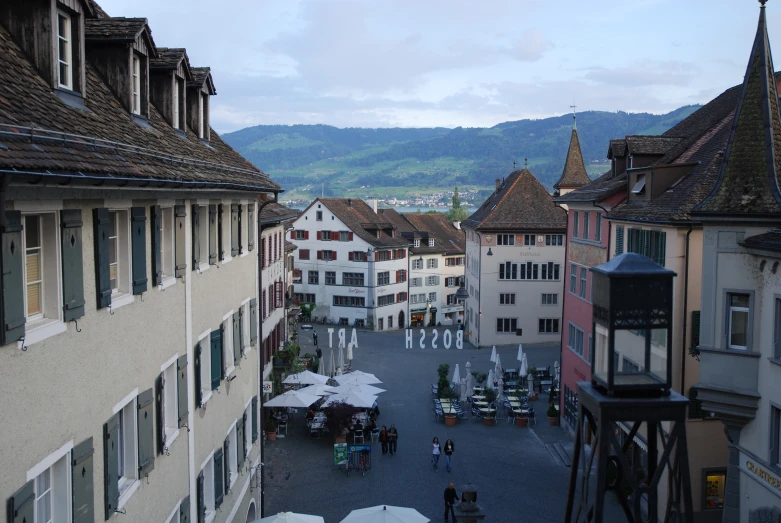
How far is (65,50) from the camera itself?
31.1 feet

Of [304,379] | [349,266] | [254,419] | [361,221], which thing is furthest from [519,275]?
[254,419]

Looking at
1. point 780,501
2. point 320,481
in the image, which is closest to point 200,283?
point 780,501

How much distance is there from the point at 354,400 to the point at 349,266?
41941mm

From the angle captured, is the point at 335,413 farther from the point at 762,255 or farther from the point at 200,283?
the point at 762,255

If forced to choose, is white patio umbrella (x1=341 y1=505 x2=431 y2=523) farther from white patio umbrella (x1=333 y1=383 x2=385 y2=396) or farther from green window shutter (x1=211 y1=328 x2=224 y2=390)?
white patio umbrella (x1=333 y1=383 x2=385 y2=396)

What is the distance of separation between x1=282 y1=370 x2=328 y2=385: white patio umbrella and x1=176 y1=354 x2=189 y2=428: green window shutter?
22060 millimetres

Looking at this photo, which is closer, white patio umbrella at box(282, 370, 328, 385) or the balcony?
the balcony

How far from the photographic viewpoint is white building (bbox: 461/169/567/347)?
197ft

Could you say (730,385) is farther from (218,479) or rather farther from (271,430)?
(271,430)

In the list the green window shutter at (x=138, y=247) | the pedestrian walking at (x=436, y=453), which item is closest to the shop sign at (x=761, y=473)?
the green window shutter at (x=138, y=247)

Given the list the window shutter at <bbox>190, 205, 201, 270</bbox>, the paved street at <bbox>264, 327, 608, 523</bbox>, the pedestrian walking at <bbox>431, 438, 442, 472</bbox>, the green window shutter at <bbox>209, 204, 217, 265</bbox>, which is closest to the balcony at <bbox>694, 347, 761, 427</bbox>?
the paved street at <bbox>264, 327, 608, 523</bbox>

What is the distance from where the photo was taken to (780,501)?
14680 millimetres

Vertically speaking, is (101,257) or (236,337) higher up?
(101,257)

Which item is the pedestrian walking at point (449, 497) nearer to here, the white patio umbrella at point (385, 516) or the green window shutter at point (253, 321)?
the white patio umbrella at point (385, 516)
